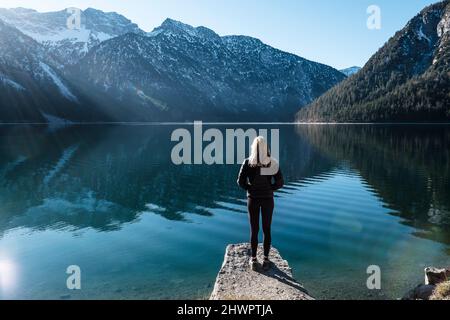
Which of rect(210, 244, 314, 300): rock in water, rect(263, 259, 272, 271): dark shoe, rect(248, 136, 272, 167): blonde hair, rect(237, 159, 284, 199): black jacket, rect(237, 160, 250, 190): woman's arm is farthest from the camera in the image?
rect(263, 259, 272, 271): dark shoe

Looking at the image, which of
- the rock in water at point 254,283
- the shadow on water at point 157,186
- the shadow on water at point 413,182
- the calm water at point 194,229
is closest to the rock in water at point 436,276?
the calm water at point 194,229

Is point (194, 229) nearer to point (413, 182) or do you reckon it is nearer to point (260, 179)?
point (260, 179)

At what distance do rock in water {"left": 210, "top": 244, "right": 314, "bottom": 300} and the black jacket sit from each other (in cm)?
313

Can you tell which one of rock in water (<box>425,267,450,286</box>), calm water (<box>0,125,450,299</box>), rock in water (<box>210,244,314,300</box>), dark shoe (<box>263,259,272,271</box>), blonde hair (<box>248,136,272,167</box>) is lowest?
calm water (<box>0,125,450,299</box>)

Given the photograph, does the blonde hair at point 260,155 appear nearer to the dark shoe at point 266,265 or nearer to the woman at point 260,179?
the woman at point 260,179

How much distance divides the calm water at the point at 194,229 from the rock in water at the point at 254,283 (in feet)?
12.1

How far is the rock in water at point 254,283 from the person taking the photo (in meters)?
13.6

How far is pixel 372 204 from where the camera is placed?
1467 inches

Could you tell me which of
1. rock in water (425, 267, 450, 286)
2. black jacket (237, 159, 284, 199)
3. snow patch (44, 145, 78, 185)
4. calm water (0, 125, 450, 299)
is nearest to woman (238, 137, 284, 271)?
black jacket (237, 159, 284, 199)

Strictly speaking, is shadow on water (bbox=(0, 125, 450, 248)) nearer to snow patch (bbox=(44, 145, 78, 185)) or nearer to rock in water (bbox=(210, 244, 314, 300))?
snow patch (bbox=(44, 145, 78, 185))

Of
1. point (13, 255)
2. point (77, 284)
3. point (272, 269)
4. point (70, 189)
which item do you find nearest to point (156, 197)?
point (70, 189)

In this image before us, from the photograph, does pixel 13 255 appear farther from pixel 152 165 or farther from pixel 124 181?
pixel 152 165

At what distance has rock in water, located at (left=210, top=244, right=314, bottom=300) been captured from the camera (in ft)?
44.5
